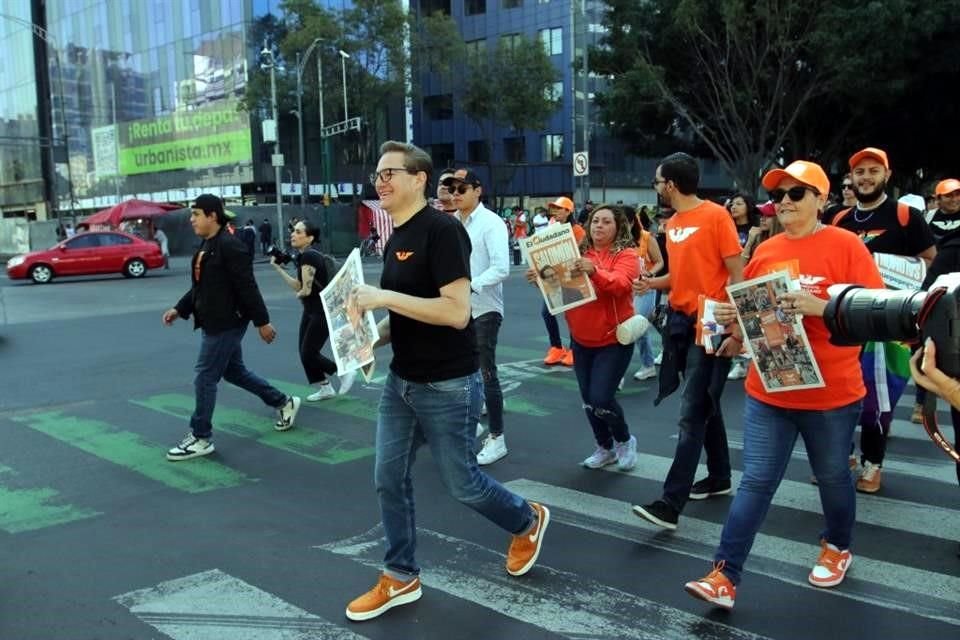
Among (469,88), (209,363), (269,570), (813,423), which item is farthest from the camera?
(469,88)

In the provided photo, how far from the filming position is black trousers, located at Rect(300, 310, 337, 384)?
25.2ft

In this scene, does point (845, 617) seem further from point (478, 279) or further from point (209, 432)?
point (209, 432)

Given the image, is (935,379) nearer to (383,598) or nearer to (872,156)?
(383,598)

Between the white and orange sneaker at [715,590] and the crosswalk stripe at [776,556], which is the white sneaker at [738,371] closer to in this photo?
the crosswalk stripe at [776,556]

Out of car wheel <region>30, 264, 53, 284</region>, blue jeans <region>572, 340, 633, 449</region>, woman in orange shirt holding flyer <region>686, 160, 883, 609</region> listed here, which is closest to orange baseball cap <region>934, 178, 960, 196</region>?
blue jeans <region>572, 340, 633, 449</region>

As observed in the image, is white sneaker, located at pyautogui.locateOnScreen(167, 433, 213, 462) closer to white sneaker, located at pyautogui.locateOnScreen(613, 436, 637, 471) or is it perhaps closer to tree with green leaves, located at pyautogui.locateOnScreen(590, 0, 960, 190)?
white sneaker, located at pyautogui.locateOnScreen(613, 436, 637, 471)

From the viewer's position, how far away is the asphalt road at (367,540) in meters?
3.56

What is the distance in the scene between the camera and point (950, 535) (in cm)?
445

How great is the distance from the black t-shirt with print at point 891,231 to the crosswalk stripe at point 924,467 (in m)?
1.39

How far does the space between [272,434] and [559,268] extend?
9.68 ft

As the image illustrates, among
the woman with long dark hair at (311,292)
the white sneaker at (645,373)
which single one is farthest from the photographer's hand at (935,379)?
the white sneaker at (645,373)

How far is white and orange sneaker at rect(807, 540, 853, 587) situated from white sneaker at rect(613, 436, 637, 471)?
70.7 inches

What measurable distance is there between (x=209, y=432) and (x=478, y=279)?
2.30 meters

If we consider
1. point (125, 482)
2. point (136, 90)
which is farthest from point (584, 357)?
point (136, 90)
